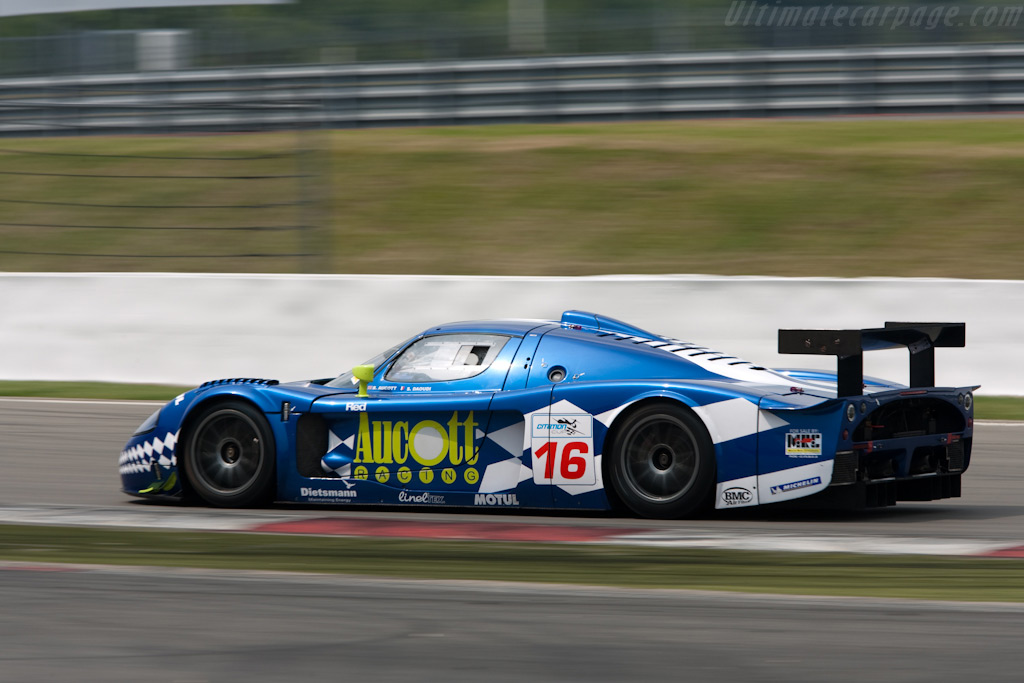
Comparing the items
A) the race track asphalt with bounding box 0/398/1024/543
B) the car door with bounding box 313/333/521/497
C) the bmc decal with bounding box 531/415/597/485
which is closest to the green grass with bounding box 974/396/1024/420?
the race track asphalt with bounding box 0/398/1024/543

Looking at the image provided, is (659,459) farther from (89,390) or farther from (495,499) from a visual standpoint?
(89,390)

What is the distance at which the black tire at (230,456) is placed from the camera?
26.9 ft

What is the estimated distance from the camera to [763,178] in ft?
65.0

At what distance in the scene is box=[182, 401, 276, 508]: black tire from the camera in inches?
323

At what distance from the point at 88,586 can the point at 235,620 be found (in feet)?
3.33

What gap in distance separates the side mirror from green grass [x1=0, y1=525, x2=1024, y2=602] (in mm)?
1210

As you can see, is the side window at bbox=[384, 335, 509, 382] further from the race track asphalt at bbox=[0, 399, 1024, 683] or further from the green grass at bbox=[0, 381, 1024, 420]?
the green grass at bbox=[0, 381, 1024, 420]

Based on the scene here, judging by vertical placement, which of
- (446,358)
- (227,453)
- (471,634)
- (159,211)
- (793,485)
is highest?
(159,211)

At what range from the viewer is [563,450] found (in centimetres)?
758

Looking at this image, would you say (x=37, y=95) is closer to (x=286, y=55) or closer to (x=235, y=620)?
(x=286, y=55)
